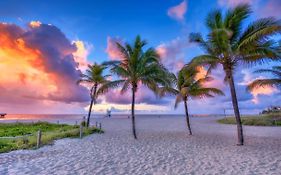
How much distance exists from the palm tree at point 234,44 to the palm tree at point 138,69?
4036 mm

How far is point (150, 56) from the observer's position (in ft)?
58.9

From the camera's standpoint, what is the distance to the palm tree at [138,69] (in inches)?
701

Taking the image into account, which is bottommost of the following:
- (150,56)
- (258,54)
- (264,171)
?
(264,171)

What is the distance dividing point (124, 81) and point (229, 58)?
8.10 m

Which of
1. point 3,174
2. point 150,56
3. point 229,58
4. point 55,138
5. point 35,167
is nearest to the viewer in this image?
point 3,174

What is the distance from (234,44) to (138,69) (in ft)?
23.5

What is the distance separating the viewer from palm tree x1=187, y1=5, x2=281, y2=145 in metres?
12.6

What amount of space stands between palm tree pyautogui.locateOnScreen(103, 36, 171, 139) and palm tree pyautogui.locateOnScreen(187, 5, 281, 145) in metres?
4.04

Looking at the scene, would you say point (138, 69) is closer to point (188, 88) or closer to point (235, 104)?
point (188, 88)

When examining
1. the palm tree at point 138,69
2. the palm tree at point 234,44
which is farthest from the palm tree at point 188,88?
the palm tree at point 234,44

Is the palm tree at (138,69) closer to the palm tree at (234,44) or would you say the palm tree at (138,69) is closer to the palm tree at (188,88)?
the palm tree at (188,88)

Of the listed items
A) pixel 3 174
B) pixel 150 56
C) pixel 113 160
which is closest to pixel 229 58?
pixel 150 56

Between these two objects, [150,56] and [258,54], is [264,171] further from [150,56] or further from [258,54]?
[150,56]

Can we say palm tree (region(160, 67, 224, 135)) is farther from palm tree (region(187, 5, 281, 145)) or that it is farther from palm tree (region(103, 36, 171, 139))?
palm tree (region(187, 5, 281, 145))
